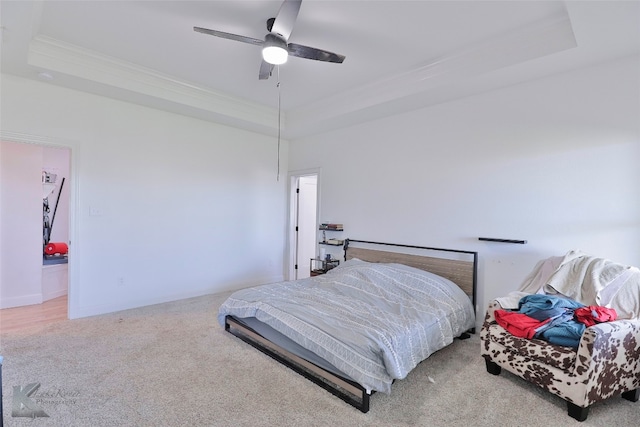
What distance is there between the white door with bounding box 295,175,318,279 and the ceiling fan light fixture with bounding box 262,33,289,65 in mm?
3385

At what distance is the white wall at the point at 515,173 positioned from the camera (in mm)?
2791

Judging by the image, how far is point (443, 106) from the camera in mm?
3865

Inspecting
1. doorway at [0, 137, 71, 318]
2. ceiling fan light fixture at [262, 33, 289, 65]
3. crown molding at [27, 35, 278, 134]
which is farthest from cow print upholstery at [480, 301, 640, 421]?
doorway at [0, 137, 71, 318]

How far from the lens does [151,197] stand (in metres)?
4.36

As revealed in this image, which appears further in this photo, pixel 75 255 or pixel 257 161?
pixel 257 161

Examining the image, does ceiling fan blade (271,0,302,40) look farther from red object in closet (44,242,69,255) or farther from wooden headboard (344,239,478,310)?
red object in closet (44,242,69,255)

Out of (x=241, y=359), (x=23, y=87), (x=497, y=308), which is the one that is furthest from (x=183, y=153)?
(x=497, y=308)

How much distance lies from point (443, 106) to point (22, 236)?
5.73m

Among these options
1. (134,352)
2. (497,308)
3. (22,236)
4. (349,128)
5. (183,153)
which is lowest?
(134,352)

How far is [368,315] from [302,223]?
3.51m

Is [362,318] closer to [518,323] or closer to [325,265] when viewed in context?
[518,323]

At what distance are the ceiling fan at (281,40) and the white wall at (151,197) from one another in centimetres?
240

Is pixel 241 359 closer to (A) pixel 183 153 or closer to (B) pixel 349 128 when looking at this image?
(A) pixel 183 153

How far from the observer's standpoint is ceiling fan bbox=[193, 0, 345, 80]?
2.22m
